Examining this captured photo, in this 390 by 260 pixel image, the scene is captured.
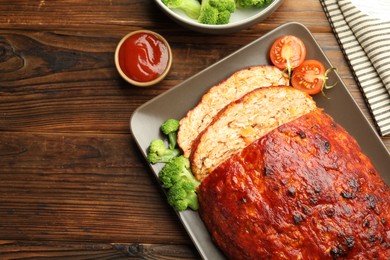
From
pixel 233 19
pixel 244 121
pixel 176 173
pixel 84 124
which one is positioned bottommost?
pixel 84 124

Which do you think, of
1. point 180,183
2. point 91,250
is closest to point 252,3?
point 180,183

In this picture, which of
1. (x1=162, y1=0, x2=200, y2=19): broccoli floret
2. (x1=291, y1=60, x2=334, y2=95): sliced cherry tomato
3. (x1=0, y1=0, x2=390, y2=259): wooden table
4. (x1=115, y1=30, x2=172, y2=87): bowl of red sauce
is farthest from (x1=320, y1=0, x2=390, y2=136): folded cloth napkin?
(x1=115, y1=30, x2=172, y2=87): bowl of red sauce

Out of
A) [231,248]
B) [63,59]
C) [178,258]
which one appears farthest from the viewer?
[63,59]

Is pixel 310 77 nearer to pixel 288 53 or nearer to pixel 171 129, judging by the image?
pixel 288 53

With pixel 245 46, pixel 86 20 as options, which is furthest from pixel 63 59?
pixel 245 46

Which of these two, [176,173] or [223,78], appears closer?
[176,173]

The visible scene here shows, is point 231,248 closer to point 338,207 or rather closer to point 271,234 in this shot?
point 271,234
